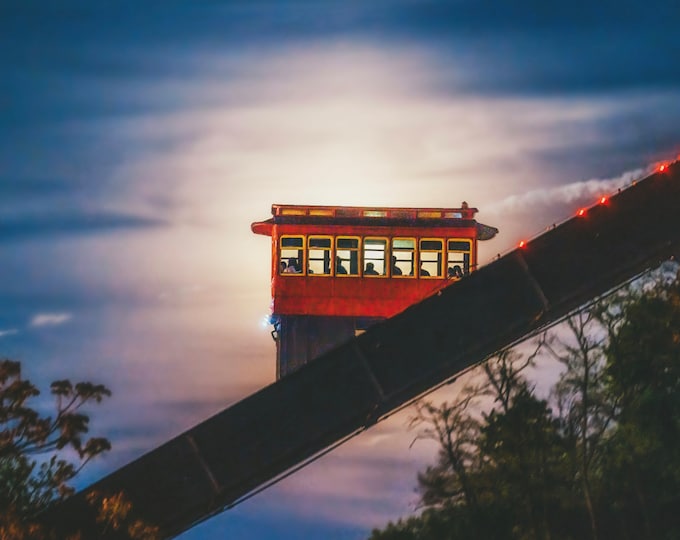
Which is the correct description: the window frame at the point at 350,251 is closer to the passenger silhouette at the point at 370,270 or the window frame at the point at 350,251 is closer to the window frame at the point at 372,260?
the window frame at the point at 372,260

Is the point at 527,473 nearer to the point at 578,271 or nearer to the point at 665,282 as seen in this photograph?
the point at 665,282

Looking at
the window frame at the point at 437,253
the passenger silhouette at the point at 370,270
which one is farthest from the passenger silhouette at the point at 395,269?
the window frame at the point at 437,253

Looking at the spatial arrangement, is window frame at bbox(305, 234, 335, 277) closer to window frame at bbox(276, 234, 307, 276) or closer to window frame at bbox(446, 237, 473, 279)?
window frame at bbox(276, 234, 307, 276)

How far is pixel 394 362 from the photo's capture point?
1075 inches

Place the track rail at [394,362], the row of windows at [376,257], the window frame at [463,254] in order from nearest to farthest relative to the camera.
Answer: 1. the track rail at [394,362]
2. the row of windows at [376,257]
3. the window frame at [463,254]

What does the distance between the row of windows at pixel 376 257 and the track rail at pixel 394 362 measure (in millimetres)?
35212

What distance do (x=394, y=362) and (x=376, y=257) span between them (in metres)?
37.4

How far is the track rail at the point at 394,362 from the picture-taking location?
26719mm

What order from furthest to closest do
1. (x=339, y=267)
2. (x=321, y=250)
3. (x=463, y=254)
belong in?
(x=321, y=250)
(x=463, y=254)
(x=339, y=267)

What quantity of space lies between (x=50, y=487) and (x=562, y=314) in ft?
33.0

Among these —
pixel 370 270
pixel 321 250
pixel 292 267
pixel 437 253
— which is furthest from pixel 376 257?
pixel 292 267

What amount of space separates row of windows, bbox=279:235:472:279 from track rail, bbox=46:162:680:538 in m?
35.2

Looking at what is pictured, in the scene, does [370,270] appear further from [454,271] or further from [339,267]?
[454,271]

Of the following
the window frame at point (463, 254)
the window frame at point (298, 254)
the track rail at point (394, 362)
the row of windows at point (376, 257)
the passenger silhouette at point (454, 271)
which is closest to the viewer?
the track rail at point (394, 362)
